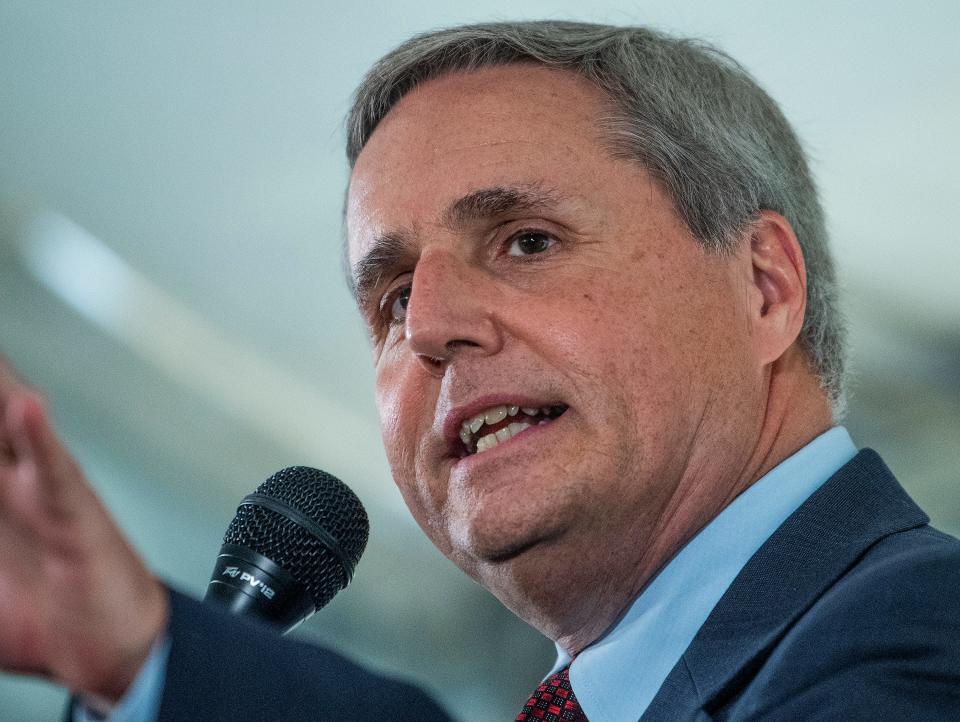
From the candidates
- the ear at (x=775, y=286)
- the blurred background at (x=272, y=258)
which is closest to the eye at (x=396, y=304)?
the ear at (x=775, y=286)

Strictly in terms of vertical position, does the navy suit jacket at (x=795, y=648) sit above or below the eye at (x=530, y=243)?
below

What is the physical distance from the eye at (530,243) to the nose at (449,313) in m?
0.08

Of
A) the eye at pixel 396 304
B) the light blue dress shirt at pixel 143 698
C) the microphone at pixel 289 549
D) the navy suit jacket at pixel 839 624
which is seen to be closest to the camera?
the light blue dress shirt at pixel 143 698

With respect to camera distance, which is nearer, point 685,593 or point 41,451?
point 41,451

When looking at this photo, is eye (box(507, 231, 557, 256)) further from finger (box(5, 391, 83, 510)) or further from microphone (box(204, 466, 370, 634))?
finger (box(5, 391, 83, 510))

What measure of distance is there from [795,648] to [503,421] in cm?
61

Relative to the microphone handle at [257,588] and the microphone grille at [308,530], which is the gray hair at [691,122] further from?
the microphone handle at [257,588]

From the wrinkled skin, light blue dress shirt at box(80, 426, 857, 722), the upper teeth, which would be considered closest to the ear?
the wrinkled skin

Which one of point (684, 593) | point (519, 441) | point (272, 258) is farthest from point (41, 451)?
point (272, 258)

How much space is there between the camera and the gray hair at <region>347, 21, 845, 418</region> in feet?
5.97

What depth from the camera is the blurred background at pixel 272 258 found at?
3980 mm

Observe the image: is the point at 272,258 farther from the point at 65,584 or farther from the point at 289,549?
the point at 65,584

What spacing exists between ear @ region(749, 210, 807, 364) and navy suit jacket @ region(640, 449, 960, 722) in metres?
0.26

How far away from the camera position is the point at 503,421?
1.67 metres
